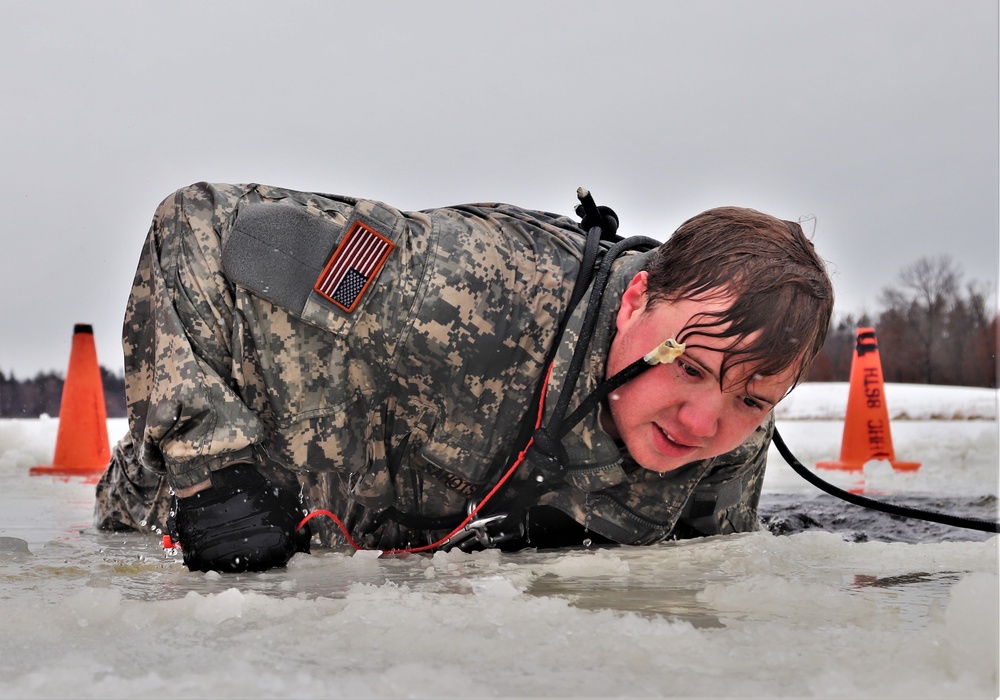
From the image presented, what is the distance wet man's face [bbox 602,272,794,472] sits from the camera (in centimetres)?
192

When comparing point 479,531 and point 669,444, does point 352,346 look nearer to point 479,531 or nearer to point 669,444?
point 479,531

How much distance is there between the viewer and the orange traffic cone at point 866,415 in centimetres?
489

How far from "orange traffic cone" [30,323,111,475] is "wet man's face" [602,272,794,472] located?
3244 millimetres

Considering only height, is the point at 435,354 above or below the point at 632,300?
below

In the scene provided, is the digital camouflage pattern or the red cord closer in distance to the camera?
the digital camouflage pattern

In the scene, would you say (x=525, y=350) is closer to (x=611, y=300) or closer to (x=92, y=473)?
(x=611, y=300)

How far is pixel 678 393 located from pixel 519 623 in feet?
2.45

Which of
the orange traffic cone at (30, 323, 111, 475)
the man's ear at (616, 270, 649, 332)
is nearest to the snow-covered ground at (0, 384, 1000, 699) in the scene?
the man's ear at (616, 270, 649, 332)

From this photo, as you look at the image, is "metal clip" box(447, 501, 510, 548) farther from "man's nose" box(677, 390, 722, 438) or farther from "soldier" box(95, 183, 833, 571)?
"man's nose" box(677, 390, 722, 438)

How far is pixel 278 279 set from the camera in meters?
2.06

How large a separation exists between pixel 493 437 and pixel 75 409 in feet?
9.80

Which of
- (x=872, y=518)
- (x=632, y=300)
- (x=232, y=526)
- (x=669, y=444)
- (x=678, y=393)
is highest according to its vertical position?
(x=632, y=300)

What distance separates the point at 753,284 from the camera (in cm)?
191

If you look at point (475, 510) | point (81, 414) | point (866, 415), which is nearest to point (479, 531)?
point (475, 510)
